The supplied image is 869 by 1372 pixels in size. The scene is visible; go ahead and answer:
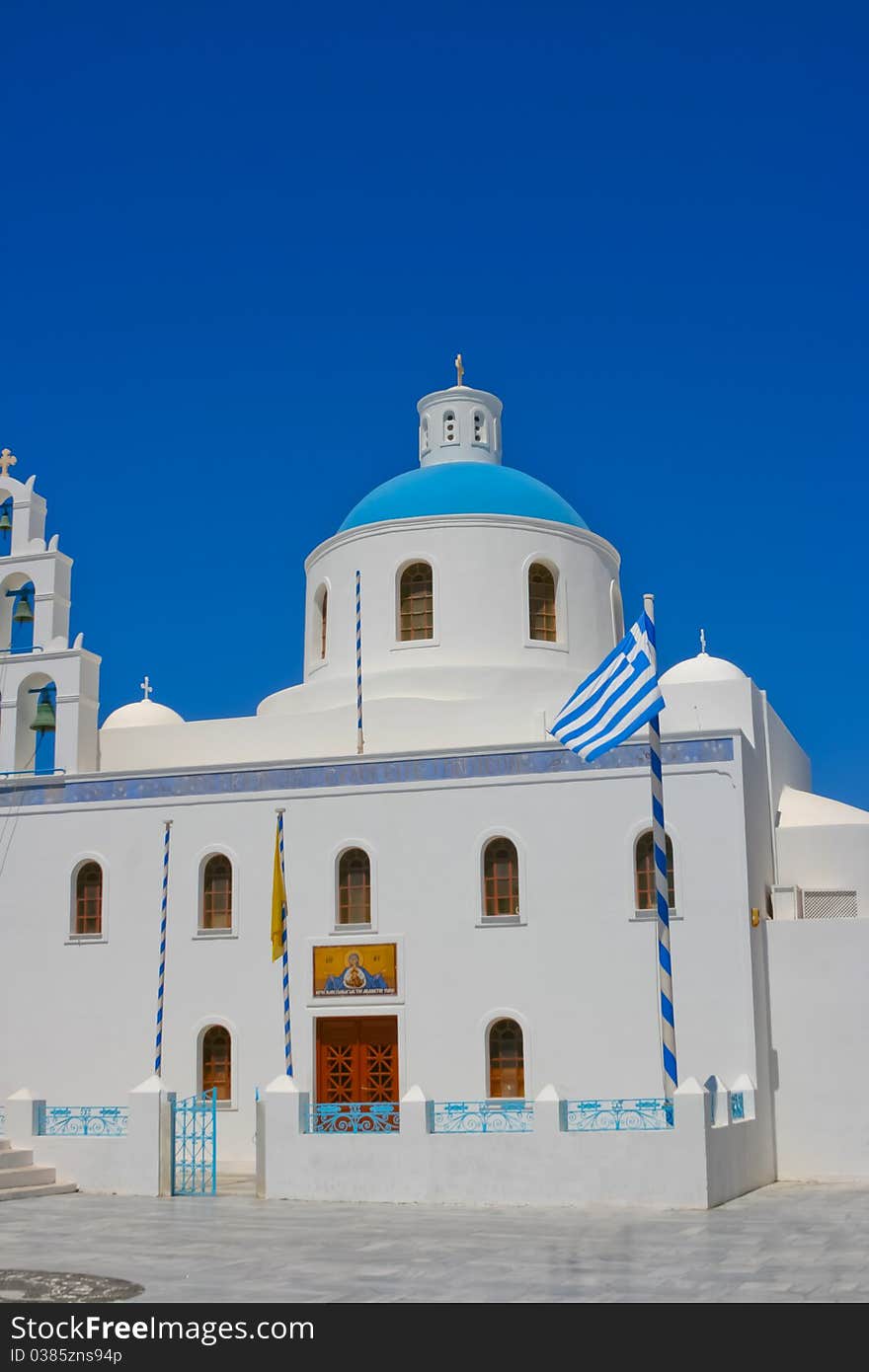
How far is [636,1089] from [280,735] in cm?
799

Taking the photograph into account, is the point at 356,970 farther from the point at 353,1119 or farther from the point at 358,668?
the point at 358,668

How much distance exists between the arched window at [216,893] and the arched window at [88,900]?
162 cm

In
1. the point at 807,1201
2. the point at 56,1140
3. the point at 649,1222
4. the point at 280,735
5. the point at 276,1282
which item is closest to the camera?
the point at 276,1282

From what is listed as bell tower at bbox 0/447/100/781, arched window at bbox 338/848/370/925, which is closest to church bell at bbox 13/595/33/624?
bell tower at bbox 0/447/100/781

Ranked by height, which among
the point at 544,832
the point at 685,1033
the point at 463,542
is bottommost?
the point at 685,1033

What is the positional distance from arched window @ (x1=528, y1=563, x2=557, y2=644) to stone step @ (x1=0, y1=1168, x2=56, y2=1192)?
11.1 meters

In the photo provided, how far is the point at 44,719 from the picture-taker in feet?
76.3

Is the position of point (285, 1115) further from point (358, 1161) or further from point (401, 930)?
point (401, 930)

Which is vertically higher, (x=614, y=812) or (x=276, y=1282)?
(x=614, y=812)

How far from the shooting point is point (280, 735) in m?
23.6

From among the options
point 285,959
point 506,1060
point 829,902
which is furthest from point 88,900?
point 829,902

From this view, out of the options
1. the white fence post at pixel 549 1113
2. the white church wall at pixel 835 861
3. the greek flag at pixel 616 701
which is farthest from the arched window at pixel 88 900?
the white church wall at pixel 835 861

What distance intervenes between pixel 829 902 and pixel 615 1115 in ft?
21.7
